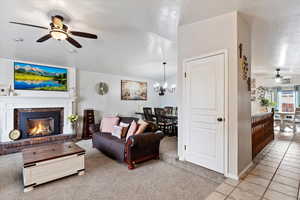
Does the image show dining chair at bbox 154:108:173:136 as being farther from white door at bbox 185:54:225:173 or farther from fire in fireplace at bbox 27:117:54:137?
fire in fireplace at bbox 27:117:54:137

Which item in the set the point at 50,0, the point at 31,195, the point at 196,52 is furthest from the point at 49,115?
the point at 196,52

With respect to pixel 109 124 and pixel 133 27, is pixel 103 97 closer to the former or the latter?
pixel 109 124

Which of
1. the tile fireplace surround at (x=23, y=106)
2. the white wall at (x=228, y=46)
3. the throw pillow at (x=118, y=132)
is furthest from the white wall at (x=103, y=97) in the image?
the white wall at (x=228, y=46)

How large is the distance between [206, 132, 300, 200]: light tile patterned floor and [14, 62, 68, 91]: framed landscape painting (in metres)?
5.12

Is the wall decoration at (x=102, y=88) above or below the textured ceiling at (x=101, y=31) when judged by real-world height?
below

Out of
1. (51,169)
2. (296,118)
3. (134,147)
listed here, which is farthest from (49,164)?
(296,118)

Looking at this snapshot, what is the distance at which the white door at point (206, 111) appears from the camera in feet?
7.96

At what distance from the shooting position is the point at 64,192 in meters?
2.12

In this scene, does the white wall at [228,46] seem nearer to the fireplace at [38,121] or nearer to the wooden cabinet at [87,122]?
the wooden cabinet at [87,122]

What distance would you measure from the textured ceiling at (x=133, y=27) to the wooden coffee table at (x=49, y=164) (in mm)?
2442

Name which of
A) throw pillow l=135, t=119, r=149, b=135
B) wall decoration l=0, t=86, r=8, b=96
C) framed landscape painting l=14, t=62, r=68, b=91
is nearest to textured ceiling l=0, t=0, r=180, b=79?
framed landscape painting l=14, t=62, r=68, b=91

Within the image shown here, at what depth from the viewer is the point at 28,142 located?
13.2 ft

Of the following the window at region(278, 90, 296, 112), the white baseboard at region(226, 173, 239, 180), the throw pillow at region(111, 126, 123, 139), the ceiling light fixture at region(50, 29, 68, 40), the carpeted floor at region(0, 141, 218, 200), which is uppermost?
the ceiling light fixture at region(50, 29, 68, 40)

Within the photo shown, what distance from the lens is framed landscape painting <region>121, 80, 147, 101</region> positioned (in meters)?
6.64
